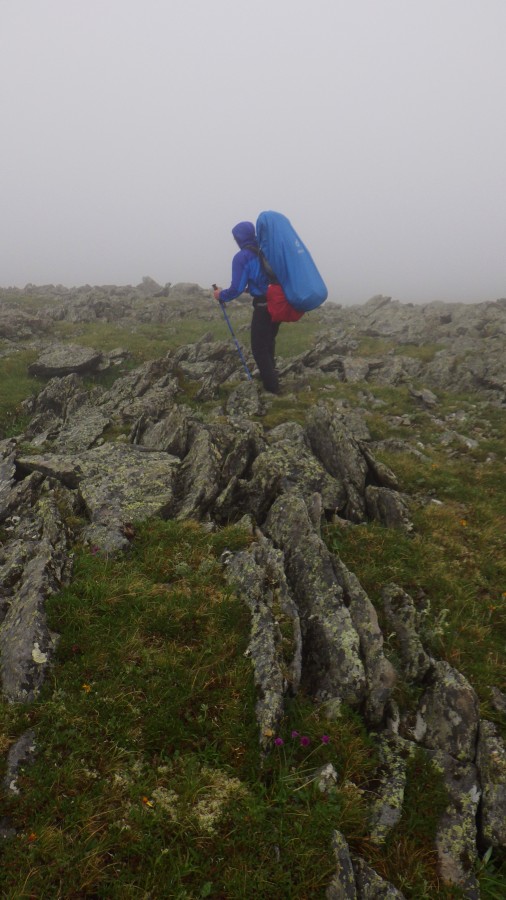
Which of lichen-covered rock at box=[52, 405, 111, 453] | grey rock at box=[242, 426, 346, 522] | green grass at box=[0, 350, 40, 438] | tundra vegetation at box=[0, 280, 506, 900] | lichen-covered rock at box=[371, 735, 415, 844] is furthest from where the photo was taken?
green grass at box=[0, 350, 40, 438]

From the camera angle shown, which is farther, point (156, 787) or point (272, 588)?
point (272, 588)

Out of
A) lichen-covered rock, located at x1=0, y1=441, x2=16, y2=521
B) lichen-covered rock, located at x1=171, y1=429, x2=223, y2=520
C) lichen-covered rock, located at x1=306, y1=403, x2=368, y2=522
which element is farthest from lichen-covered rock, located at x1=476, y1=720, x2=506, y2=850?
lichen-covered rock, located at x1=0, y1=441, x2=16, y2=521

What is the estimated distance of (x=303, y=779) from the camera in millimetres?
5227

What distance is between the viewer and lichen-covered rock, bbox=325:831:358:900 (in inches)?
173

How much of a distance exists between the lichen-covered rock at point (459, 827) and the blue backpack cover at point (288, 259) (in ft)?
42.8

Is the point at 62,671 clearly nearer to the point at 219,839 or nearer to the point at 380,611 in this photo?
the point at 219,839

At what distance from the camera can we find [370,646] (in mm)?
6984

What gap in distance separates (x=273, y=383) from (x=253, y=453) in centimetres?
782

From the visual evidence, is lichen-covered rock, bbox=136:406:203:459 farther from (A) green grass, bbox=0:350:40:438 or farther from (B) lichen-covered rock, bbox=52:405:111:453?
(A) green grass, bbox=0:350:40:438

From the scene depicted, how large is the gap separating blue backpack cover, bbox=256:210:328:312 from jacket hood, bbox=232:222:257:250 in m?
0.36

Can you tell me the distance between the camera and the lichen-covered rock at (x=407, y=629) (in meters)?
6.95

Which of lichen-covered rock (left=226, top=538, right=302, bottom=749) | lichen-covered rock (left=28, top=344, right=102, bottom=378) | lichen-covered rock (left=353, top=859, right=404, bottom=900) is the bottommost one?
lichen-covered rock (left=353, top=859, right=404, bottom=900)

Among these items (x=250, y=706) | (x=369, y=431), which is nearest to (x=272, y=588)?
(x=250, y=706)

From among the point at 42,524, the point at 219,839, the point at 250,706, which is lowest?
the point at 219,839
